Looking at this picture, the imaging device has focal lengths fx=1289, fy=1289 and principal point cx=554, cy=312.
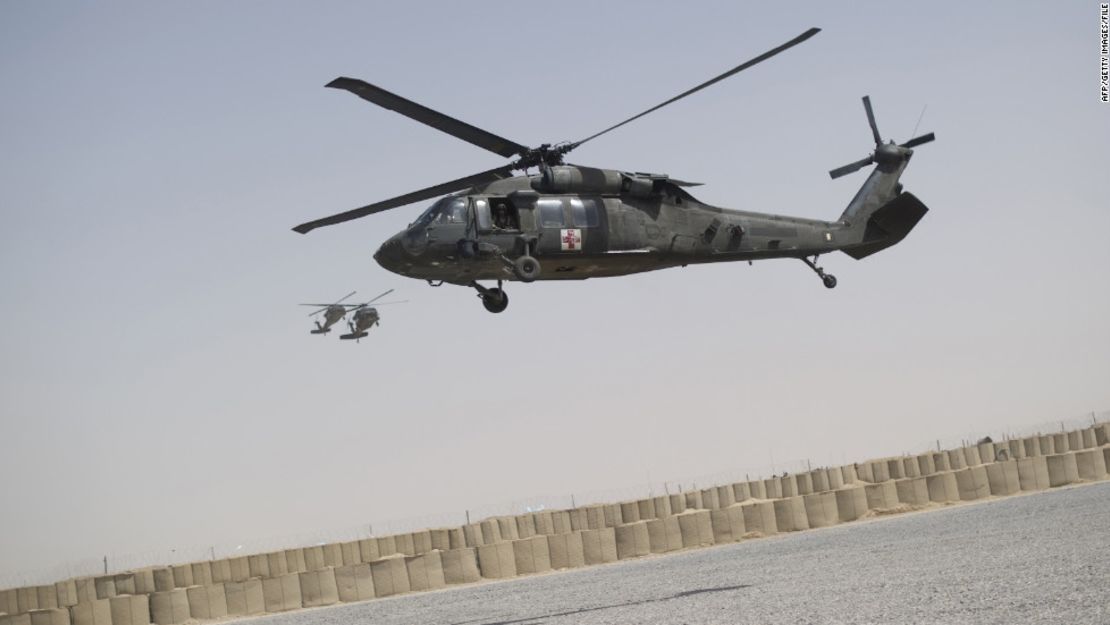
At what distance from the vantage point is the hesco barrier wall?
29484 millimetres

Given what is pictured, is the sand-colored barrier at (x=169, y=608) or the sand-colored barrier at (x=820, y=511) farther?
the sand-colored barrier at (x=820, y=511)

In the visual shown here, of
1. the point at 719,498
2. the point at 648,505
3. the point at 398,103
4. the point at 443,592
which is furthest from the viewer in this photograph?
the point at 719,498

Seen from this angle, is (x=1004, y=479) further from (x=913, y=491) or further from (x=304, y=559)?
(x=304, y=559)

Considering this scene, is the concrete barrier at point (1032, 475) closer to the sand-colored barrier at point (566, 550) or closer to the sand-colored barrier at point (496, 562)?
the sand-colored barrier at point (566, 550)

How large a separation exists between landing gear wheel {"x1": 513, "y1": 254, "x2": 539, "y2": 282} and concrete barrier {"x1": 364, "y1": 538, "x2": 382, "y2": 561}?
2431 cm

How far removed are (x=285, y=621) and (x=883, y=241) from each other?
574 inches

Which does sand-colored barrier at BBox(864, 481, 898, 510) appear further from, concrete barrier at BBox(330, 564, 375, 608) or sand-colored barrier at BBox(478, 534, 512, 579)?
concrete barrier at BBox(330, 564, 375, 608)

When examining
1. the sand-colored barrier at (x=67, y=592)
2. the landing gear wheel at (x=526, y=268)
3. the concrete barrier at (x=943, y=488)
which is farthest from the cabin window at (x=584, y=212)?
the sand-colored barrier at (x=67, y=592)

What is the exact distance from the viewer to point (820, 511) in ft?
112

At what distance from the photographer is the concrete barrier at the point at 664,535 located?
3297cm

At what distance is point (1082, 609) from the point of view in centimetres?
1545

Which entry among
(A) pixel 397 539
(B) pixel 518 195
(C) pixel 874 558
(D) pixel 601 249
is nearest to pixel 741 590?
(C) pixel 874 558

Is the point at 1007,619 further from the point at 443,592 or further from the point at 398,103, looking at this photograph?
the point at 443,592

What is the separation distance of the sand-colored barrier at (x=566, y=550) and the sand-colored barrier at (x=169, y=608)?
28.4ft
